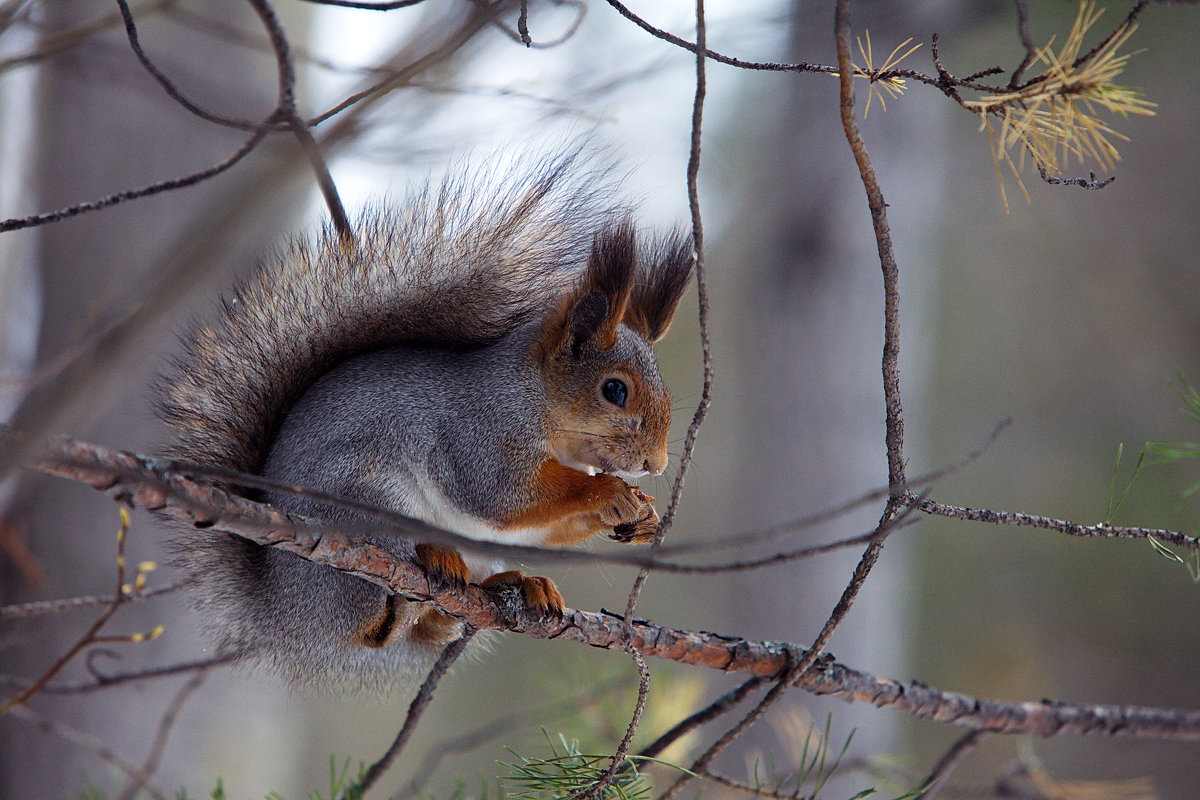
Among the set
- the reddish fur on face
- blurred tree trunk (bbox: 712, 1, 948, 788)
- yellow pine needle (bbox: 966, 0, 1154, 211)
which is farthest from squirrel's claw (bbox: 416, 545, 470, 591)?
blurred tree trunk (bbox: 712, 1, 948, 788)

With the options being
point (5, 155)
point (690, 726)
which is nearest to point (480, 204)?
point (690, 726)

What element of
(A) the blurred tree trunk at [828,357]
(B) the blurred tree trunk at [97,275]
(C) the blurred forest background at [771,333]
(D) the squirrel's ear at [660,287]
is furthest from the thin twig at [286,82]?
(A) the blurred tree trunk at [828,357]

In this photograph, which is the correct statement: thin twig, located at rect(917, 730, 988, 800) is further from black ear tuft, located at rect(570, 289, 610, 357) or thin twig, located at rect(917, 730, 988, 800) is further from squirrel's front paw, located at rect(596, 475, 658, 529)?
black ear tuft, located at rect(570, 289, 610, 357)

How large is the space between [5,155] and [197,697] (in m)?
1.39

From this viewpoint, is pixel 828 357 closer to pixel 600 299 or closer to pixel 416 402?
pixel 600 299

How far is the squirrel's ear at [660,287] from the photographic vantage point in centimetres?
129

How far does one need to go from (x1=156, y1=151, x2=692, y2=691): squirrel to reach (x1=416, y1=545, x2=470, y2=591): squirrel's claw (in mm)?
12

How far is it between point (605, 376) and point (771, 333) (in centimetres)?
130

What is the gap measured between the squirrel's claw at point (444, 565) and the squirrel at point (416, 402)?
0.01 meters

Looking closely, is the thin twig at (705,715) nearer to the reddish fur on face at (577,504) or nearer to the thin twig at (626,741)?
the thin twig at (626,741)

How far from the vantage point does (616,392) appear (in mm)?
1204

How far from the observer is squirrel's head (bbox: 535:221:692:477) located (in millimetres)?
1171


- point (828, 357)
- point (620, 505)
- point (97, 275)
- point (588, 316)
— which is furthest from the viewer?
A: point (828, 357)

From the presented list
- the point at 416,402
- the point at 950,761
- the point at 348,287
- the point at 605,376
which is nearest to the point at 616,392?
the point at 605,376
